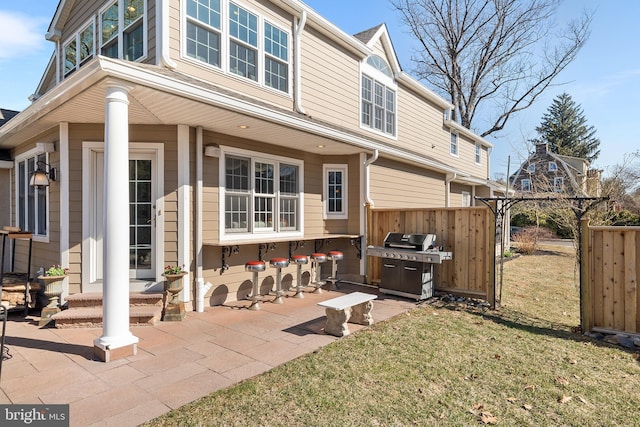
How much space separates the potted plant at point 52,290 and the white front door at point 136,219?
379 mm

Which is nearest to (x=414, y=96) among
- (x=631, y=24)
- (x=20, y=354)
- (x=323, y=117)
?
(x=323, y=117)

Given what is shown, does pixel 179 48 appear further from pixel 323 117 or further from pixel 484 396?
pixel 484 396

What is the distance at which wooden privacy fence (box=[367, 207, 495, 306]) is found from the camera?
646 cm

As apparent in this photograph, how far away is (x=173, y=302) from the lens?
527 cm

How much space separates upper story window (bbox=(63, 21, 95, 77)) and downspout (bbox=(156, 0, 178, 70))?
2633 mm

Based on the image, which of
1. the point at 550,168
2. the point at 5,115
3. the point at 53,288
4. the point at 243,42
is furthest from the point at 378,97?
the point at 550,168

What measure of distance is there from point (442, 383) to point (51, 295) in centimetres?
543

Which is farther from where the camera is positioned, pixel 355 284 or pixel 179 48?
pixel 355 284

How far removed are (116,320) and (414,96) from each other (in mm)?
11008

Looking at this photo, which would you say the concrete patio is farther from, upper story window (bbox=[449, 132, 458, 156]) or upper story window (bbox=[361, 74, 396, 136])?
upper story window (bbox=[449, 132, 458, 156])

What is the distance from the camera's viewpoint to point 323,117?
27.2 feet

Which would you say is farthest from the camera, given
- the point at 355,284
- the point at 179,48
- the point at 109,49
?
the point at 355,284

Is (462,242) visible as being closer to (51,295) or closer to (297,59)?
(297,59)

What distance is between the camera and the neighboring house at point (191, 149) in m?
4.26
